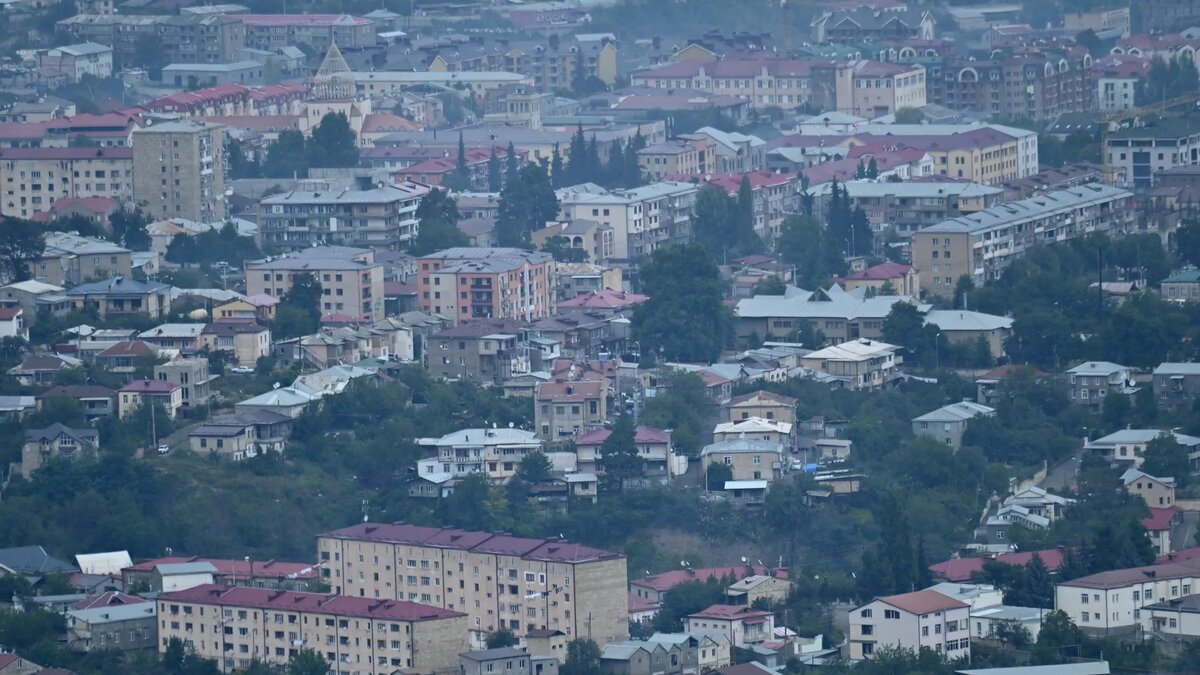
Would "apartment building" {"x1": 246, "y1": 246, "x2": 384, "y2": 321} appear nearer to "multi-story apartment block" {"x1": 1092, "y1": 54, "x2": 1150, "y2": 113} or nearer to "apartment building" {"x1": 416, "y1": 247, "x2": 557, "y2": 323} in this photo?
"apartment building" {"x1": 416, "y1": 247, "x2": 557, "y2": 323}

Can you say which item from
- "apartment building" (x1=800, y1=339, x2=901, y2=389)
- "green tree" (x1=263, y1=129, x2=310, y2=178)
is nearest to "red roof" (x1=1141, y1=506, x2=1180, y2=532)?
"apartment building" (x1=800, y1=339, x2=901, y2=389)

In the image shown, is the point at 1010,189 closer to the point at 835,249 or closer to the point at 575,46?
the point at 835,249

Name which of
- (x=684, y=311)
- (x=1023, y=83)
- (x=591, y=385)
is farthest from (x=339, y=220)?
(x=1023, y=83)

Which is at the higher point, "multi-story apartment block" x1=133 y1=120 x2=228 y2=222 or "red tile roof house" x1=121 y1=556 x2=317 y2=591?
"multi-story apartment block" x1=133 y1=120 x2=228 y2=222

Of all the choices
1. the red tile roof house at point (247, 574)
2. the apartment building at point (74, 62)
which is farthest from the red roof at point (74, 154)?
the red tile roof house at point (247, 574)

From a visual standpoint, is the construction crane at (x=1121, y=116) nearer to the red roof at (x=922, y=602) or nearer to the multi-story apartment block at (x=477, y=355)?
the multi-story apartment block at (x=477, y=355)

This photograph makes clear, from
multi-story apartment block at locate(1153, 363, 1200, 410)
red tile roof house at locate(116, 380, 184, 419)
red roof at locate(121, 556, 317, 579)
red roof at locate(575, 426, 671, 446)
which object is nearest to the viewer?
red roof at locate(121, 556, 317, 579)
